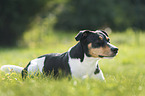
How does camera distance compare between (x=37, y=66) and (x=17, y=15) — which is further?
(x=17, y=15)

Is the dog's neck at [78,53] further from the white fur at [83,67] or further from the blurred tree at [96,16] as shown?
A: the blurred tree at [96,16]

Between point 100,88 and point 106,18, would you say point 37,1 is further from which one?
point 106,18

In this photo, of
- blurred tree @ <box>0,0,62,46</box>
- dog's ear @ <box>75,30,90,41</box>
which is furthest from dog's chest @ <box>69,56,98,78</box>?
blurred tree @ <box>0,0,62,46</box>

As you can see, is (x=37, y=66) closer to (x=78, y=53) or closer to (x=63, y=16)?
(x=78, y=53)

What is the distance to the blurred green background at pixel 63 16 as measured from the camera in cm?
1354

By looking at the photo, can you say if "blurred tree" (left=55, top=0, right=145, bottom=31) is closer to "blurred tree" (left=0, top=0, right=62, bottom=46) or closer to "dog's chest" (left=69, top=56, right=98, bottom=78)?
"blurred tree" (left=0, top=0, right=62, bottom=46)

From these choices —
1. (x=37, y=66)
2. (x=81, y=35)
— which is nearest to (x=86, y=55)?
(x=81, y=35)

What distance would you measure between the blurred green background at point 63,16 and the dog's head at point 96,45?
1026cm

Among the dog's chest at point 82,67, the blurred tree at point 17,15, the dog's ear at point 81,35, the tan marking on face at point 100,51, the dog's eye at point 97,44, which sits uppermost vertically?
the blurred tree at point 17,15

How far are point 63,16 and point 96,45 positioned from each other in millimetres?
23859

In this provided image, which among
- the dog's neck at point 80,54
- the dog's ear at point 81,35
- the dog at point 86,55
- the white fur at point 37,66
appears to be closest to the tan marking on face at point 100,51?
the dog at point 86,55

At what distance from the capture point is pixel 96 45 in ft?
12.2

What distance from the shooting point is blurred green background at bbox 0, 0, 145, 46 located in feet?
44.4

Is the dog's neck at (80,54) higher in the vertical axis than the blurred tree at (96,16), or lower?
lower
